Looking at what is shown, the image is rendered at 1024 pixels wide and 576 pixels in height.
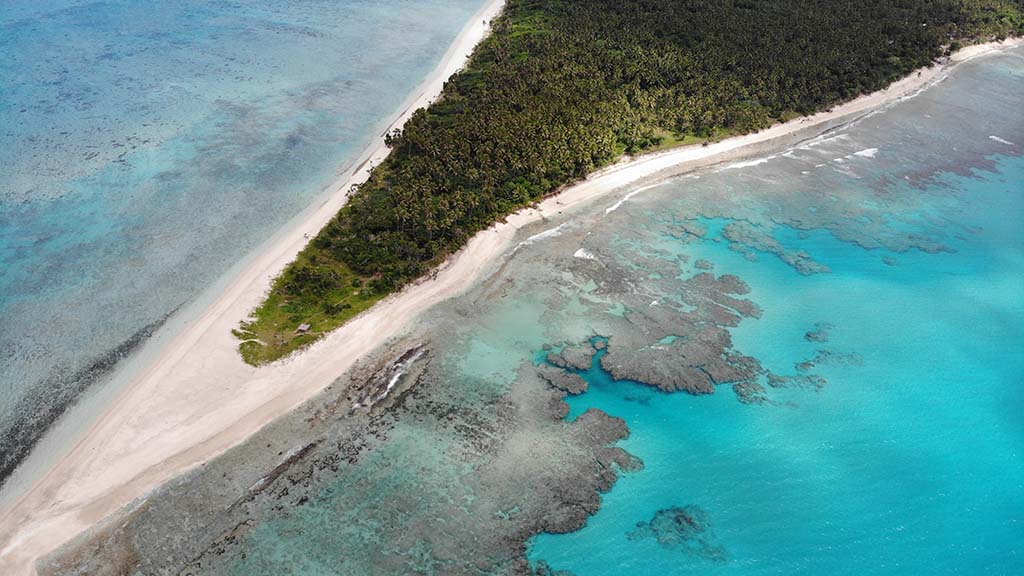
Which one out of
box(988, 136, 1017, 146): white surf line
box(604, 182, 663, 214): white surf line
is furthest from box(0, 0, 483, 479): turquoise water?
box(988, 136, 1017, 146): white surf line

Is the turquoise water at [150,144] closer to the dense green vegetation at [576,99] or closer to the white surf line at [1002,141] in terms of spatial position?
the dense green vegetation at [576,99]

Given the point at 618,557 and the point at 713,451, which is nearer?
the point at 618,557

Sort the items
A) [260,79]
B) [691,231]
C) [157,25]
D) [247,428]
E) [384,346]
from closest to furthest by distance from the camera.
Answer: [247,428] < [384,346] < [691,231] < [260,79] < [157,25]

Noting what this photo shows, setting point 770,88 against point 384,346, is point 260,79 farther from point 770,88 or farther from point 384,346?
point 770,88

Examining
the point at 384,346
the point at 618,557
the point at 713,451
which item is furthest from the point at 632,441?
the point at 384,346

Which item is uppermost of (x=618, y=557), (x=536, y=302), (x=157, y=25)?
(x=157, y=25)

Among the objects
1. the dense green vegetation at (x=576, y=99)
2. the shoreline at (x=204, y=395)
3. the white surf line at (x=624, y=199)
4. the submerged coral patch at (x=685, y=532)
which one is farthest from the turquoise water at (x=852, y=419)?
the shoreline at (x=204, y=395)

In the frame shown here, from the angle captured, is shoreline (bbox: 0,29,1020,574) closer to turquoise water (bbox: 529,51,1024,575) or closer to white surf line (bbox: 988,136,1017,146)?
turquoise water (bbox: 529,51,1024,575)
